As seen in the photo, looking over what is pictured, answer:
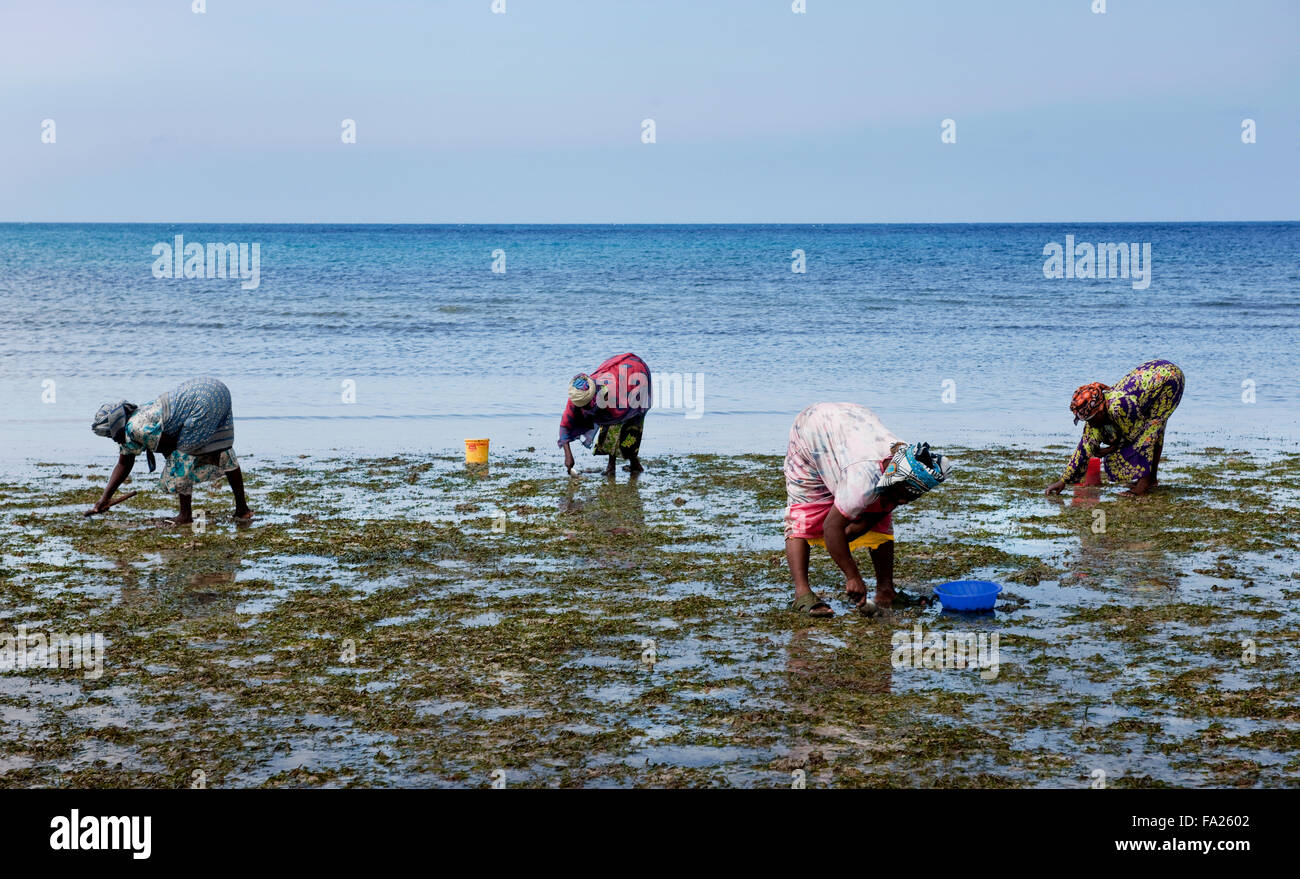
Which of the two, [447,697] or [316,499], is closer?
[447,697]

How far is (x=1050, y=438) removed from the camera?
54.3 feet

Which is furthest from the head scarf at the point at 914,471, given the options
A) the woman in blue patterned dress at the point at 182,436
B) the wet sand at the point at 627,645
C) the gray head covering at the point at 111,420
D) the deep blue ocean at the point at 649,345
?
the deep blue ocean at the point at 649,345

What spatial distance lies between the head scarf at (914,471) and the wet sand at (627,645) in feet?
3.16

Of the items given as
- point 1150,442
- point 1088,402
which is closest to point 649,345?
point 1088,402

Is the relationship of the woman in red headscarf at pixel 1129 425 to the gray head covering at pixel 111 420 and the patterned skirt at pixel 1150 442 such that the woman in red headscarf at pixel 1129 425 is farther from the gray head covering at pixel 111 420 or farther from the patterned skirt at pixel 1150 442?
the gray head covering at pixel 111 420

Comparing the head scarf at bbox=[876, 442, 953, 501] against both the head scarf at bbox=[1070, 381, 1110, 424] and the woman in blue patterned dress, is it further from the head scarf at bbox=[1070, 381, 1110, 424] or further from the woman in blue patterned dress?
the woman in blue patterned dress

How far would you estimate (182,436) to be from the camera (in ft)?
36.3

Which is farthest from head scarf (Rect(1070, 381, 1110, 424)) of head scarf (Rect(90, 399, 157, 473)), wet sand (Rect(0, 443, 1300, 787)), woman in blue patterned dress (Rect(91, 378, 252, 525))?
head scarf (Rect(90, 399, 157, 473))

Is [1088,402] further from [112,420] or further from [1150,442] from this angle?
[112,420]

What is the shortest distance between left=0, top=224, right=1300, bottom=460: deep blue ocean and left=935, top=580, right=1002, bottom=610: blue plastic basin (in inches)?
308

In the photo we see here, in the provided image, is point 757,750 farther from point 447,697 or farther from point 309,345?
point 309,345
